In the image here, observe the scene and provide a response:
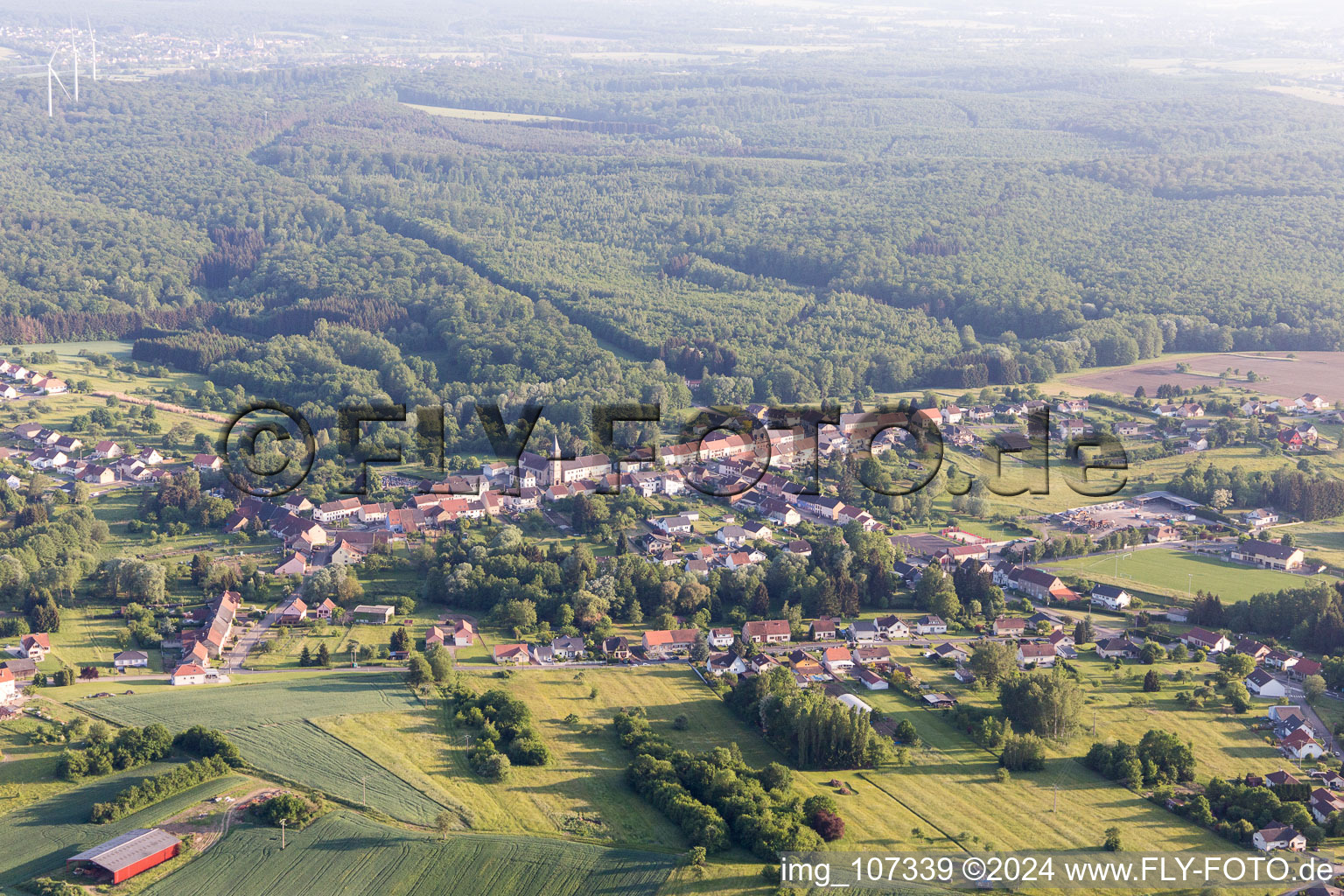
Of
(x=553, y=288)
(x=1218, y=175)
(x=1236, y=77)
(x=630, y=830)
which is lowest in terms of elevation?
(x=630, y=830)

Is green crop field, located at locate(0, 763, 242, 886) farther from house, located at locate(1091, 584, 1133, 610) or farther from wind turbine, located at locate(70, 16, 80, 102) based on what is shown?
wind turbine, located at locate(70, 16, 80, 102)

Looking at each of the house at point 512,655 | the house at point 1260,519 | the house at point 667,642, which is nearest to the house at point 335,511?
the house at point 512,655

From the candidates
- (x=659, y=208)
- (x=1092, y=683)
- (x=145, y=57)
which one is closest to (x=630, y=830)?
(x=1092, y=683)

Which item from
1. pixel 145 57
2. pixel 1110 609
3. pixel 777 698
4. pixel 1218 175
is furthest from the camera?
pixel 145 57

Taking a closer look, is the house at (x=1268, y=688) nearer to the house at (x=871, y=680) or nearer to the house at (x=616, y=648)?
the house at (x=871, y=680)

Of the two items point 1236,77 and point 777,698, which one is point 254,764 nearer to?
point 777,698

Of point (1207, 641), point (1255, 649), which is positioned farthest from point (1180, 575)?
point (1255, 649)

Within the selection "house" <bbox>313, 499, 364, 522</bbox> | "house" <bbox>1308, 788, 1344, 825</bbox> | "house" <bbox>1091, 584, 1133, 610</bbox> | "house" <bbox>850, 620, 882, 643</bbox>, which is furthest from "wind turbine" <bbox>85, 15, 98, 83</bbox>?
"house" <bbox>1308, 788, 1344, 825</bbox>
